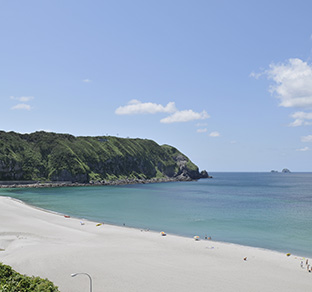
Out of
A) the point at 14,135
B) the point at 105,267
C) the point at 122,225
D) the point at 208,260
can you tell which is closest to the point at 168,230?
the point at 122,225

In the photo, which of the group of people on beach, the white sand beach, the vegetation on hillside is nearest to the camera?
the vegetation on hillside

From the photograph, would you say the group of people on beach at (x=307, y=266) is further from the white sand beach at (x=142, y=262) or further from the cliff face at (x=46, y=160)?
the cliff face at (x=46, y=160)

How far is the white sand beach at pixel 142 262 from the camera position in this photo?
25.5 meters

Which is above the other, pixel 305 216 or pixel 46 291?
pixel 46 291

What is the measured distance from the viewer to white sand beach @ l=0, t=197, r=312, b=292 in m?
25.5

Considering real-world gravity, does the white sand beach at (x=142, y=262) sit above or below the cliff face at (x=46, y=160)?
below

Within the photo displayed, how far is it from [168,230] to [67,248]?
920 inches

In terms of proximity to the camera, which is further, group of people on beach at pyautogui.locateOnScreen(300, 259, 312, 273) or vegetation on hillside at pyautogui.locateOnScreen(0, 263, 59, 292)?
group of people on beach at pyautogui.locateOnScreen(300, 259, 312, 273)

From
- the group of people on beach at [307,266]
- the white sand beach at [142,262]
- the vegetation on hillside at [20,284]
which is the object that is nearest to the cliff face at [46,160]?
the white sand beach at [142,262]

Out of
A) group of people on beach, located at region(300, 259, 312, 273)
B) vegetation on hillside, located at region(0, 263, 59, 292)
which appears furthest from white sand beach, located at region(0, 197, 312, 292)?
vegetation on hillside, located at region(0, 263, 59, 292)

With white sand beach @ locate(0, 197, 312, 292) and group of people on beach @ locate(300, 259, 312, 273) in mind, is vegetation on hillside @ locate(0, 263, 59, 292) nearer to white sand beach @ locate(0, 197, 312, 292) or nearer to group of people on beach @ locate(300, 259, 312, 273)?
white sand beach @ locate(0, 197, 312, 292)

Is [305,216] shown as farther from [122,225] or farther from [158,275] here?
[158,275]

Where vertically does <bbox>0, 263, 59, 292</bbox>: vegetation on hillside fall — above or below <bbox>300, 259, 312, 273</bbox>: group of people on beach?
above

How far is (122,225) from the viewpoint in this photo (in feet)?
187
